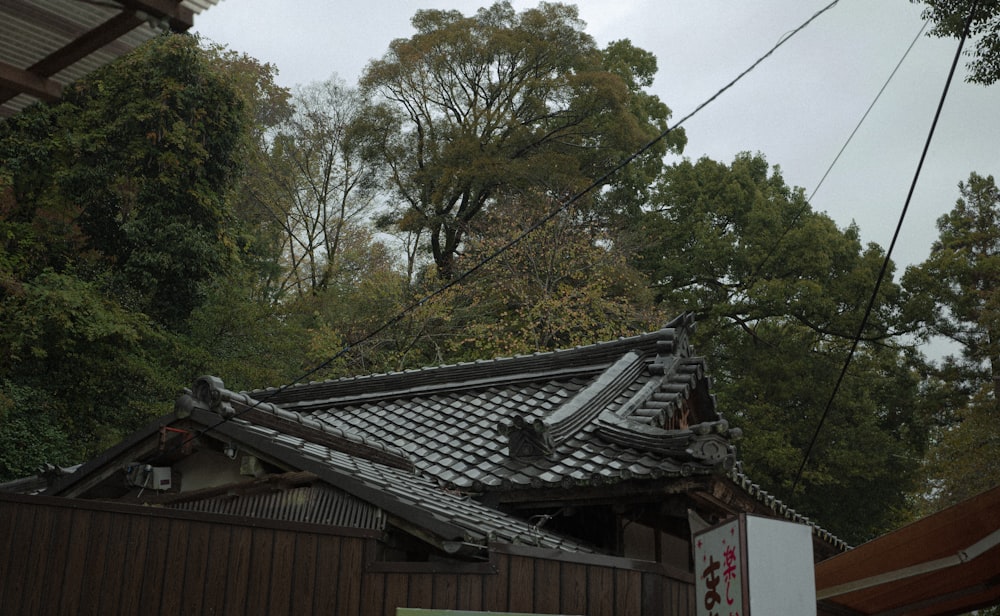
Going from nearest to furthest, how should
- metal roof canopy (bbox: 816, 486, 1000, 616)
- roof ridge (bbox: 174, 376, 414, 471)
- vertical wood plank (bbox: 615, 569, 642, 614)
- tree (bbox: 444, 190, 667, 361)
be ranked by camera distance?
vertical wood plank (bbox: 615, 569, 642, 614)
metal roof canopy (bbox: 816, 486, 1000, 616)
roof ridge (bbox: 174, 376, 414, 471)
tree (bbox: 444, 190, 667, 361)

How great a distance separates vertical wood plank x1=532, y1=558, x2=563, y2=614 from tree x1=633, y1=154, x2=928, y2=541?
75.2 feet

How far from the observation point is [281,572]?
571 cm

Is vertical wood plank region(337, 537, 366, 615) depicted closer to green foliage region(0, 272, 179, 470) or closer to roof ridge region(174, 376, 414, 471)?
roof ridge region(174, 376, 414, 471)

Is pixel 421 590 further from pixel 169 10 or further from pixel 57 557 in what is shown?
pixel 169 10

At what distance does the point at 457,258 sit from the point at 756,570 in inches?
1025

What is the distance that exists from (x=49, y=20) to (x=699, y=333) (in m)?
28.3

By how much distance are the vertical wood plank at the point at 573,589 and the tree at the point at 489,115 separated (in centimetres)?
2497

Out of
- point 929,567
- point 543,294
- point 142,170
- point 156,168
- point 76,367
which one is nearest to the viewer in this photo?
point 929,567

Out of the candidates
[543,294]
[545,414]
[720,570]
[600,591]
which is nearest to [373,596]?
[600,591]

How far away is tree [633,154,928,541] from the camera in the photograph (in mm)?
28547

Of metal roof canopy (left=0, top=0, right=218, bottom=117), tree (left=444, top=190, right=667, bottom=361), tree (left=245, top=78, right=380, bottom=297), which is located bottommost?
metal roof canopy (left=0, top=0, right=218, bottom=117)

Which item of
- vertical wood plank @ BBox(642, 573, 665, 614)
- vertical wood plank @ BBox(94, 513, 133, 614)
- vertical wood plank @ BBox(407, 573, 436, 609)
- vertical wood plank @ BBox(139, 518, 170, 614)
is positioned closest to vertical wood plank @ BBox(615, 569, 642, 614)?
vertical wood plank @ BBox(642, 573, 665, 614)

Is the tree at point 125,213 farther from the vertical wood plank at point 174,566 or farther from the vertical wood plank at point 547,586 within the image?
the vertical wood plank at point 547,586

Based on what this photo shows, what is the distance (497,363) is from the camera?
1288cm
